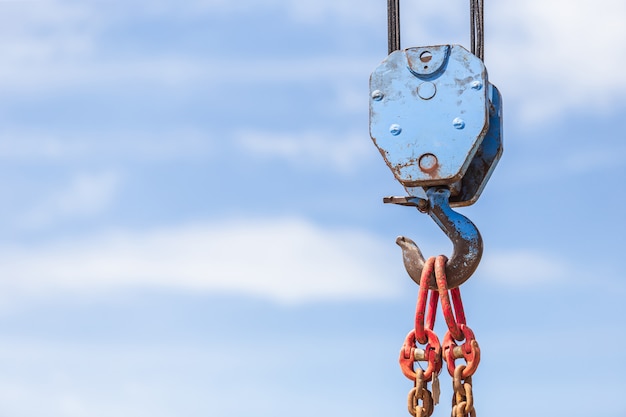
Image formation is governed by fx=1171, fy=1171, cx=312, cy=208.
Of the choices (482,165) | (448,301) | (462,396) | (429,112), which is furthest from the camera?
(482,165)

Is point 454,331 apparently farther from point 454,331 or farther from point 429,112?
point 429,112

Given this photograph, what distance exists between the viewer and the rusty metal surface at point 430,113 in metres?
4.62

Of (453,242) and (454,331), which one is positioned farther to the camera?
(453,242)

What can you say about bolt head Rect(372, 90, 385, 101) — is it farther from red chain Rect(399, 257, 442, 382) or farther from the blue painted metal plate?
red chain Rect(399, 257, 442, 382)

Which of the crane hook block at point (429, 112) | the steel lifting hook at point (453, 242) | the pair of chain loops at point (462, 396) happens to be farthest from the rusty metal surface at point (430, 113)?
the pair of chain loops at point (462, 396)

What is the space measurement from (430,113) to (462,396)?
1.12m

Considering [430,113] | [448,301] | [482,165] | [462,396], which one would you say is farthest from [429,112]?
[462,396]

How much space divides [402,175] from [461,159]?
24 cm

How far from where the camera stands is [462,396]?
14.4ft

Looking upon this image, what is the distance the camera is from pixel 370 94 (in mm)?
4781

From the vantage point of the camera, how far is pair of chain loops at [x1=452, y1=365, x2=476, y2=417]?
437 centimetres

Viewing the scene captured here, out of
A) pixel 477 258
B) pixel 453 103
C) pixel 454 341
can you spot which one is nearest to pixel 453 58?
pixel 453 103

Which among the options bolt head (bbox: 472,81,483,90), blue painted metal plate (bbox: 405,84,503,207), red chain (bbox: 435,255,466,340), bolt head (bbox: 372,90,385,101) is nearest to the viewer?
red chain (bbox: 435,255,466,340)

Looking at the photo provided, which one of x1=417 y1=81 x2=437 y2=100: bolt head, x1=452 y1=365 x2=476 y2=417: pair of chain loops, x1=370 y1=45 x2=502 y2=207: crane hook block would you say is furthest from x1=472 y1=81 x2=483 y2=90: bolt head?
x1=452 y1=365 x2=476 y2=417: pair of chain loops
